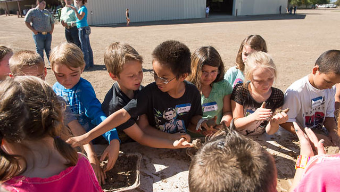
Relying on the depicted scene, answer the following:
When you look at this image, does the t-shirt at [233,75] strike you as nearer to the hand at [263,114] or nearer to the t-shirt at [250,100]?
the t-shirt at [250,100]

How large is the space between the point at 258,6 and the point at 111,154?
121ft

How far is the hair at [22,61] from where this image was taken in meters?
2.46

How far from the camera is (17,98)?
44.3 inches

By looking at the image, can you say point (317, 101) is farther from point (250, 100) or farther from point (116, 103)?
point (116, 103)

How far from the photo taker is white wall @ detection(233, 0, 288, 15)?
33.0 meters

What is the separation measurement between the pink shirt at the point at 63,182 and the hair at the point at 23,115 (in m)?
0.05

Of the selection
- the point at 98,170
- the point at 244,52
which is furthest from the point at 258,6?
the point at 98,170

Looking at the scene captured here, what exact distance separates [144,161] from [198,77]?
1.01 metres

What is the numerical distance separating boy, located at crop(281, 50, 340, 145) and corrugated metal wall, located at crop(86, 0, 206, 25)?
22049 millimetres

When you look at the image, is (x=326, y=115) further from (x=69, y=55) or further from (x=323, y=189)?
(x=69, y=55)

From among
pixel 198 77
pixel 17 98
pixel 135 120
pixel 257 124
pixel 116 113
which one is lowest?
pixel 257 124

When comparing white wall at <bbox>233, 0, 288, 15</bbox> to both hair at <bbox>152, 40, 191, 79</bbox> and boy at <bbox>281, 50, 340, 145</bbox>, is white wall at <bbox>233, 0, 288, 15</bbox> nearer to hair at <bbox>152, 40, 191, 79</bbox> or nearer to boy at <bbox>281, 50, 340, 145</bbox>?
boy at <bbox>281, 50, 340, 145</bbox>

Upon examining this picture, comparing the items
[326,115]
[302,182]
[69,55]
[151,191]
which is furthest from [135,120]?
[326,115]

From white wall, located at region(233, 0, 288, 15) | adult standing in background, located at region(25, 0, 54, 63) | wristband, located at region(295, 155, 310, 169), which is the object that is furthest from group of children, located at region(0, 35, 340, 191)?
white wall, located at region(233, 0, 288, 15)
